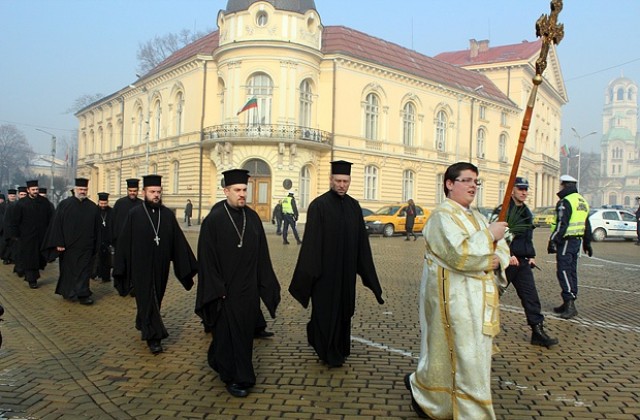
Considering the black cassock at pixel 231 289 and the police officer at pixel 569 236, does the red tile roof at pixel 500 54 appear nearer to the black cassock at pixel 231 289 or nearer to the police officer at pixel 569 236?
the police officer at pixel 569 236

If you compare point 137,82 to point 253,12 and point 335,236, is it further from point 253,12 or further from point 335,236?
point 335,236

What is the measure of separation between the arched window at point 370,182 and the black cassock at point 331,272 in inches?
1290

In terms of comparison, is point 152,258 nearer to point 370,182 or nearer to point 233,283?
point 233,283

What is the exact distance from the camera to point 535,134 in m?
61.2

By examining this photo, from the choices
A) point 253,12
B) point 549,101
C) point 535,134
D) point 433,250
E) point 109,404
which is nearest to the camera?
point 433,250

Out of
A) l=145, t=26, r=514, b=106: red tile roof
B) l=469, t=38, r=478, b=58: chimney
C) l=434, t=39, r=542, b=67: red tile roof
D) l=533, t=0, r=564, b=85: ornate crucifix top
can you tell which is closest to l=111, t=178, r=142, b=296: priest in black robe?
l=533, t=0, r=564, b=85: ornate crucifix top

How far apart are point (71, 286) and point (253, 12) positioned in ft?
90.0

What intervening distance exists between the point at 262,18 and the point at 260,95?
458 cm

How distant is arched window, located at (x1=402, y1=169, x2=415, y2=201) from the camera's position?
41.5 meters

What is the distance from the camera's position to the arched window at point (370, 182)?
38.7 meters

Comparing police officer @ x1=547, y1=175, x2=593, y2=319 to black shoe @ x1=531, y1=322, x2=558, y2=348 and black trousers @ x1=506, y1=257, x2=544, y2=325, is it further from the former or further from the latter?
black shoe @ x1=531, y1=322, x2=558, y2=348

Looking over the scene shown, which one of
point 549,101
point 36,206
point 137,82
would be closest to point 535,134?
point 549,101

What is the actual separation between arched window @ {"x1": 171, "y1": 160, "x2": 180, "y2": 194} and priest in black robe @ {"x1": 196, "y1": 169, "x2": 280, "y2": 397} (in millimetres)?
36016

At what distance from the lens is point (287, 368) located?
559 cm
